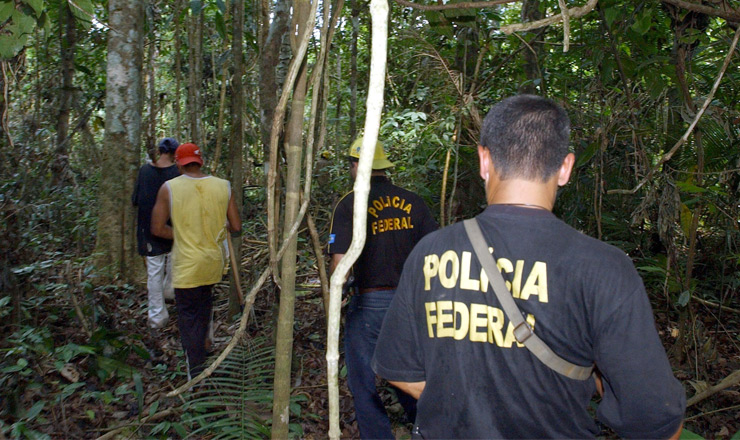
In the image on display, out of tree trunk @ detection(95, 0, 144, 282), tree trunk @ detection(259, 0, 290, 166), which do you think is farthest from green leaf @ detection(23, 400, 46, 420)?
tree trunk @ detection(95, 0, 144, 282)

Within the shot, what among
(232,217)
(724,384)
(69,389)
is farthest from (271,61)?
(724,384)

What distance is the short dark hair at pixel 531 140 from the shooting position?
154 cm

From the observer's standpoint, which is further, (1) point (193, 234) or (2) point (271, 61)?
(2) point (271, 61)

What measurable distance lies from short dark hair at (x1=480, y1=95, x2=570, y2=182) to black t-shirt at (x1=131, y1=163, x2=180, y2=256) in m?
4.46

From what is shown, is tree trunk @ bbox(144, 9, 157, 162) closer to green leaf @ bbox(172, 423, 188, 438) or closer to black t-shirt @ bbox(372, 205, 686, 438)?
green leaf @ bbox(172, 423, 188, 438)

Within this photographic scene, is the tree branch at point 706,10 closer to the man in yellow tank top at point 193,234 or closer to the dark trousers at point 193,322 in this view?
the man in yellow tank top at point 193,234

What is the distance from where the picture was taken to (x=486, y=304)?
1511mm

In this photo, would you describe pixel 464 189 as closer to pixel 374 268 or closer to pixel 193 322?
pixel 374 268

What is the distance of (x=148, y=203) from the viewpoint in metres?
5.50

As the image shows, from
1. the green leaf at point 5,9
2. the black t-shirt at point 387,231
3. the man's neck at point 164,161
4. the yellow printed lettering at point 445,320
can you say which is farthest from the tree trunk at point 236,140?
the yellow printed lettering at point 445,320

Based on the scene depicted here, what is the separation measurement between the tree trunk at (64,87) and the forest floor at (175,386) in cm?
175

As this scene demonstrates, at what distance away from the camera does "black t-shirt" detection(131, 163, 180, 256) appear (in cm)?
546

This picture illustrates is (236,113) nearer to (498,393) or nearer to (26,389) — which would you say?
(26,389)

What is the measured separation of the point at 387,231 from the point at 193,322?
1776 millimetres
